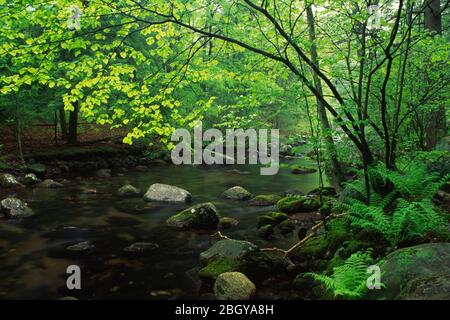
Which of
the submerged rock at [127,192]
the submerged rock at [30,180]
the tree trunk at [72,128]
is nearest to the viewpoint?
the submerged rock at [127,192]

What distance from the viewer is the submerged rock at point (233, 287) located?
592cm

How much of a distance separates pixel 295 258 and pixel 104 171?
12.7 meters

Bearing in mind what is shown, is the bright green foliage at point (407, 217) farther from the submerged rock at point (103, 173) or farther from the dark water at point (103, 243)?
the submerged rock at point (103, 173)

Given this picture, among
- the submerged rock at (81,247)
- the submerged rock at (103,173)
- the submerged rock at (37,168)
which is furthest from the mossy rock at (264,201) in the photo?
the submerged rock at (37,168)

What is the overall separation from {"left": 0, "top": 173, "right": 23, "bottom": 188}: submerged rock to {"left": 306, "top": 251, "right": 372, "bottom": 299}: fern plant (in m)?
12.9

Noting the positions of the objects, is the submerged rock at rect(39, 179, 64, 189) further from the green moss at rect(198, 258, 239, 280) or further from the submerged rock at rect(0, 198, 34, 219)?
the green moss at rect(198, 258, 239, 280)

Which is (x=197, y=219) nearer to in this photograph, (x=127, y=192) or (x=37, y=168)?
(x=127, y=192)

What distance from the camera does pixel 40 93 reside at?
17891 millimetres

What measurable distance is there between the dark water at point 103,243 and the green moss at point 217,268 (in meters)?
0.28

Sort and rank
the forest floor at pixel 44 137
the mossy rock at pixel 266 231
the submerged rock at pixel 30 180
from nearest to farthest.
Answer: the mossy rock at pixel 266 231 → the submerged rock at pixel 30 180 → the forest floor at pixel 44 137

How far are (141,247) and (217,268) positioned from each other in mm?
2399

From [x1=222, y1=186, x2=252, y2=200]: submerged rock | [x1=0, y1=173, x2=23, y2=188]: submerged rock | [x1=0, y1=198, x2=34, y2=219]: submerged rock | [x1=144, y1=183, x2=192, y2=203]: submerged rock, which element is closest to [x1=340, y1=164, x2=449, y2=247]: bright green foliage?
[x1=222, y1=186, x2=252, y2=200]: submerged rock
